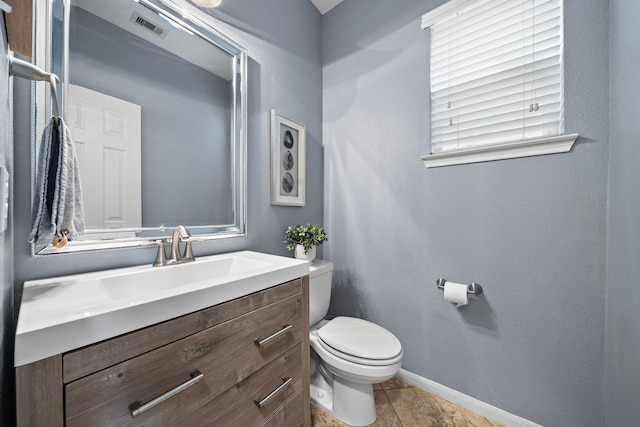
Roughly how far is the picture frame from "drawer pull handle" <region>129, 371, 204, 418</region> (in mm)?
991

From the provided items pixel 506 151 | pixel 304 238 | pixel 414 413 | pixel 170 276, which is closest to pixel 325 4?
pixel 506 151

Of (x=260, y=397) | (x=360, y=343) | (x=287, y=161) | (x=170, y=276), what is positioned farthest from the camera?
(x=287, y=161)

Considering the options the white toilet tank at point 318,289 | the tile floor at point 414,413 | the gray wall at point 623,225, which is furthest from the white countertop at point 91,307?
the gray wall at point 623,225

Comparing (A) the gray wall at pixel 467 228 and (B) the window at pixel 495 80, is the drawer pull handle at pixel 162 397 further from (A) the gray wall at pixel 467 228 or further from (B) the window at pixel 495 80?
(B) the window at pixel 495 80

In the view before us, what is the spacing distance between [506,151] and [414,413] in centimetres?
144

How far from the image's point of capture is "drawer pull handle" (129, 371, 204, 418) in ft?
1.73

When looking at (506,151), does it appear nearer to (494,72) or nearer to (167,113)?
(494,72)

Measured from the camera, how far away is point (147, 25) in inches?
40.1

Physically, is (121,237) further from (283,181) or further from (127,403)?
(283,181)

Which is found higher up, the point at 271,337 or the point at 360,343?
the point at 271,337

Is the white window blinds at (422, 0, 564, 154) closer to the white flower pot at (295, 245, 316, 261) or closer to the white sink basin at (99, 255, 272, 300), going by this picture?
the white flower pot at (295, 245, 316, 261)

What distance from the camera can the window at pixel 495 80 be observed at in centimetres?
109

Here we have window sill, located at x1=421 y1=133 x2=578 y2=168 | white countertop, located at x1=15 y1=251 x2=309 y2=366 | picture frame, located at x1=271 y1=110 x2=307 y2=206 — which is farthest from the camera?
picture frame, located at x1=271 y1=110 x2=307 y2=206

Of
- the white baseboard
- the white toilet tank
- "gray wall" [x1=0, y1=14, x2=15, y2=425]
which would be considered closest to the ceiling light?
"gray wall" [x1=0, y1=14, x2=15, y2=425]
